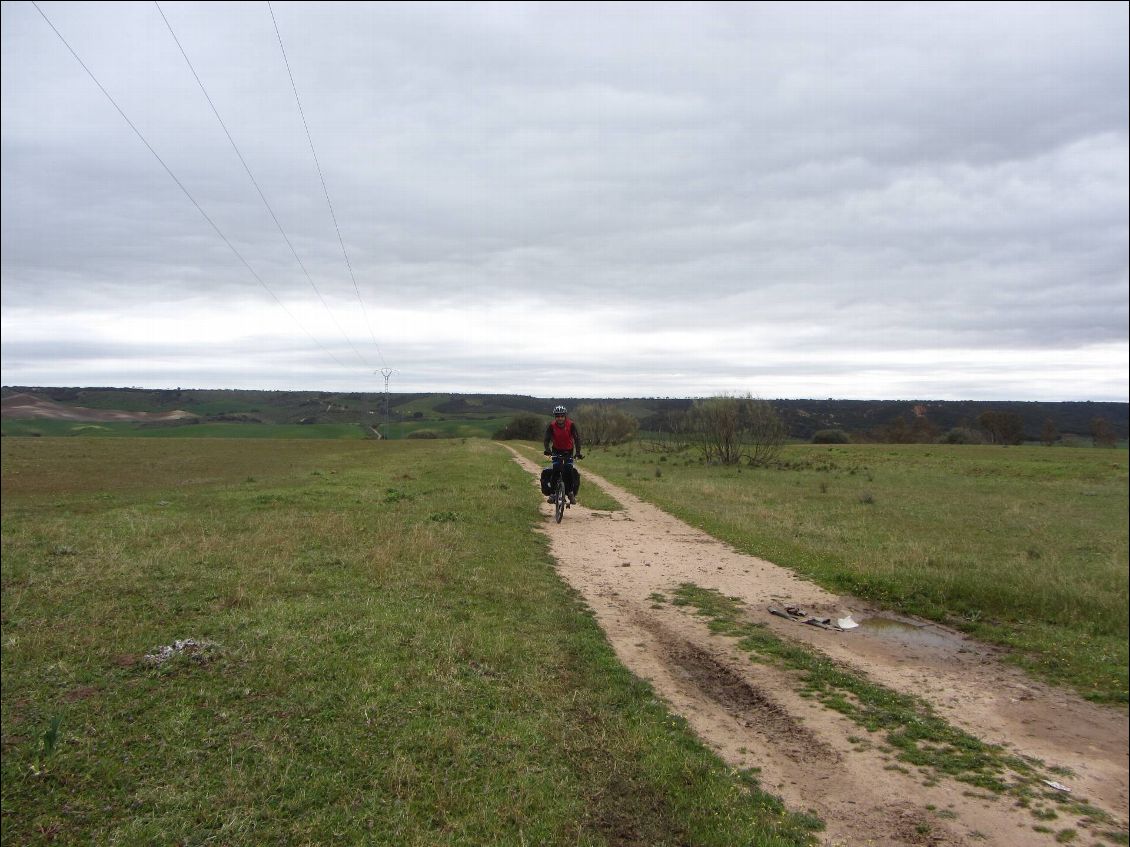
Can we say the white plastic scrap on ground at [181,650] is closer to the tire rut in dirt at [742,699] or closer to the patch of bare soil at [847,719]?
the patch of bare soil at [847,719]

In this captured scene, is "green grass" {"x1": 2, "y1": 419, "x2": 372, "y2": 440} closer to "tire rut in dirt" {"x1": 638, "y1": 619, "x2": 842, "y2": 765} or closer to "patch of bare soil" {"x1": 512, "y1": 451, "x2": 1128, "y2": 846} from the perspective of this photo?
"patch of bare soil" {"x1": 512, "y1": 451, "x2": 1128, "y2": 846}

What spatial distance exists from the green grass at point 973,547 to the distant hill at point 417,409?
9.15 m

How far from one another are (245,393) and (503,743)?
274 feet

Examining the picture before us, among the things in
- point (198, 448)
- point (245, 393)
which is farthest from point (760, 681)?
point (245, 393)

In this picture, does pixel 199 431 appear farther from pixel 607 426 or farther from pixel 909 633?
pixel 909 633

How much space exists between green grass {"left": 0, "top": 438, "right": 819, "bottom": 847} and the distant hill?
45.9 feet

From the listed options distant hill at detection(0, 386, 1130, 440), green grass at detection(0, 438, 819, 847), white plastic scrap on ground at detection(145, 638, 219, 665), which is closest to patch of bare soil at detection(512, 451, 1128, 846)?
green grass at detection(0, 438, 819, 847)

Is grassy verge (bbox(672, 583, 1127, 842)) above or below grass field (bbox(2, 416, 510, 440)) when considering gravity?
above

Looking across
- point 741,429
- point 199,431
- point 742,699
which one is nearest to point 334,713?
point 742,699

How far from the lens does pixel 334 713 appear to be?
5.37 meters

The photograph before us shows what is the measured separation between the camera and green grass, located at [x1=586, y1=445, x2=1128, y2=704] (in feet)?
29.4

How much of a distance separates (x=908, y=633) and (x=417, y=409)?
92.7 meters

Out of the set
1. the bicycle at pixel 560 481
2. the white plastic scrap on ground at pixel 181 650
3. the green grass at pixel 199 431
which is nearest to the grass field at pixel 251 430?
the green grass at pixel 199 431

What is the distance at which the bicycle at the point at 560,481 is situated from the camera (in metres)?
15.6
